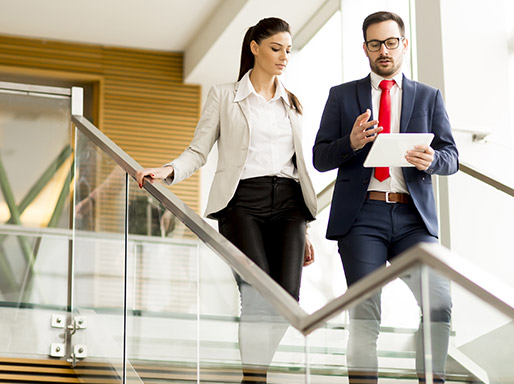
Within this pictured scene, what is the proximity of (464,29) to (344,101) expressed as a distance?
265 cm

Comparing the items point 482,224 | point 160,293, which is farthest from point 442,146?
point 482,224

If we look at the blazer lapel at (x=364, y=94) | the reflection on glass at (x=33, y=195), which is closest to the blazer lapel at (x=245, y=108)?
the blazer lapel at (x=364, y=94)

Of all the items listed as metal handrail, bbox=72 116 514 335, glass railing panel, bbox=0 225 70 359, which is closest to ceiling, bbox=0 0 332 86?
glass railing panel, bbox=0 225 70 359

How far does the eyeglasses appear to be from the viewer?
3.47 meters

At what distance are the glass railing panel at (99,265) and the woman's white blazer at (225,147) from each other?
515 mm

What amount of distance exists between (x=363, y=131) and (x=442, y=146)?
0.42 meters

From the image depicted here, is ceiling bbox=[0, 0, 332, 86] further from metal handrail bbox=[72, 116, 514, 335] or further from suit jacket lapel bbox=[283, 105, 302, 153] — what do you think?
metal handrail bbox=[72, 116, 514, 335]

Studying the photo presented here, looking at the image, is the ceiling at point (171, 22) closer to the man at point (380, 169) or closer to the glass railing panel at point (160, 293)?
the glass railing panel at point (160, 293)

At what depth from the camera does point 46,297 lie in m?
4.68

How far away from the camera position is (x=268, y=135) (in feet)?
12.4

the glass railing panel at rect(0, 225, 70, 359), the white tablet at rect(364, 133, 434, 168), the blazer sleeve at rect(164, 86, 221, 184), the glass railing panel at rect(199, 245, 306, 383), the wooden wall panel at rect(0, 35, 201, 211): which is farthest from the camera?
the wooden wall panel at rect(0, 35, 201, 211)

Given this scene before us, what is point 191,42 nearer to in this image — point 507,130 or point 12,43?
point 12,43

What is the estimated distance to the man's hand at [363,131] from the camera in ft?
10.8

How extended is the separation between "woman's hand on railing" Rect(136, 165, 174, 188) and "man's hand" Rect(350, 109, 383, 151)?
30.9 inches
